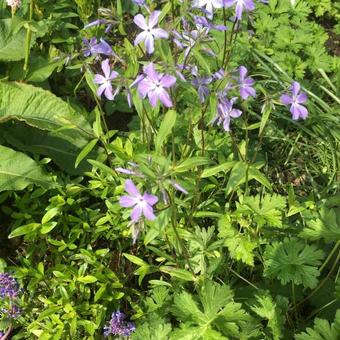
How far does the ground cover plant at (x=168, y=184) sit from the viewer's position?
170 cm

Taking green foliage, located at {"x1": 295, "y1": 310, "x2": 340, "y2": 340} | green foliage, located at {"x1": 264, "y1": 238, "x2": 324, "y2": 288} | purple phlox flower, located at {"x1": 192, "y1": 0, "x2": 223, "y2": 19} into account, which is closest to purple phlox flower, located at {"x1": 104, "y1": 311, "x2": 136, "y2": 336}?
green foliage, located at {"x1": 264, "y1": 238, "x2": 324, "y2": 288}

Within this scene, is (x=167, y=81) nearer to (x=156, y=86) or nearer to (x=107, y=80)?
(x=156, y=86)

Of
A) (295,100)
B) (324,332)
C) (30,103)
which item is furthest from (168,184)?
(30,103)

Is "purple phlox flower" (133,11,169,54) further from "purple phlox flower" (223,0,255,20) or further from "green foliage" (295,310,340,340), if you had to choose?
"green foliage" (295,310,340,340)

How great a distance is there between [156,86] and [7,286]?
1.09 meters

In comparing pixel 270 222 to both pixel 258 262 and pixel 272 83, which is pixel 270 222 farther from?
pixel 272 83

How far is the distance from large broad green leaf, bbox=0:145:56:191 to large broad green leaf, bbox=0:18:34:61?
23.8 inches

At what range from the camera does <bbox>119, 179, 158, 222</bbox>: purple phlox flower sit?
1450 mm

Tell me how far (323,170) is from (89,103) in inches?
56.3

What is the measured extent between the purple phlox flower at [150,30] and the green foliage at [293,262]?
3.05 feet

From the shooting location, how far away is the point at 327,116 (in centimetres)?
274

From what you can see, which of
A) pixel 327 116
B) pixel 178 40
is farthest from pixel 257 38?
pixel 178 40

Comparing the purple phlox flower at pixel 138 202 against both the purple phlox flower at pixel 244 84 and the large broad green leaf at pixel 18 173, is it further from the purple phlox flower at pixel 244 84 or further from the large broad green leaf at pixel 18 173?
the large broad green leaf at pixel 18 173

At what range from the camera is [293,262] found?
1913 mm
